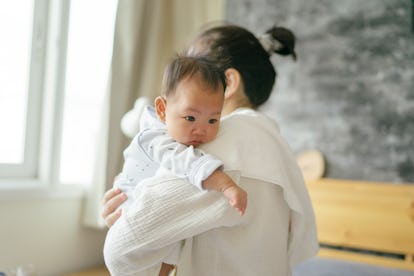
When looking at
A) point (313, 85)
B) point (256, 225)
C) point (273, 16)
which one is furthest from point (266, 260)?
point (273, 16)

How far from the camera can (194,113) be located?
0.97 meters

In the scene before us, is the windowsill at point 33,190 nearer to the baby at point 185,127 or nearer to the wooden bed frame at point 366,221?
the baby at point 185,127

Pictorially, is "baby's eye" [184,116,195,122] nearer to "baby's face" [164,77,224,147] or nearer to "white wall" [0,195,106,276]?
"baby's face" [164,77,224,147]

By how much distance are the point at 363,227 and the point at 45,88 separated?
168 centimetres

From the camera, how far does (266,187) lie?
38.8 inches

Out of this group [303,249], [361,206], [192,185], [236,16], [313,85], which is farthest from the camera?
[236,16]

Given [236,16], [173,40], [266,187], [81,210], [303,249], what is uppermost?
[236,16]

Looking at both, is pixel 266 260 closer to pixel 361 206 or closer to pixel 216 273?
pixel 216 273

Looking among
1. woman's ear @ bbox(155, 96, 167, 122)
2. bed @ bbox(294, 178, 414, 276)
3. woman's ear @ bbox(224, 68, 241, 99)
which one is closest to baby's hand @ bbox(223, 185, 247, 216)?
woman's ear @ bbox(155, 96, 167, 122)

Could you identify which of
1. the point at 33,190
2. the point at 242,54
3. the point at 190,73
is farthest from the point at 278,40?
the point at 33,190

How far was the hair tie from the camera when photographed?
138 cm

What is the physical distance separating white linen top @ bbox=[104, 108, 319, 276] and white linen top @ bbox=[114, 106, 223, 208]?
32 mm

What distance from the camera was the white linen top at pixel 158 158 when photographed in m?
0.87

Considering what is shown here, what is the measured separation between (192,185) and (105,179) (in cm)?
151
